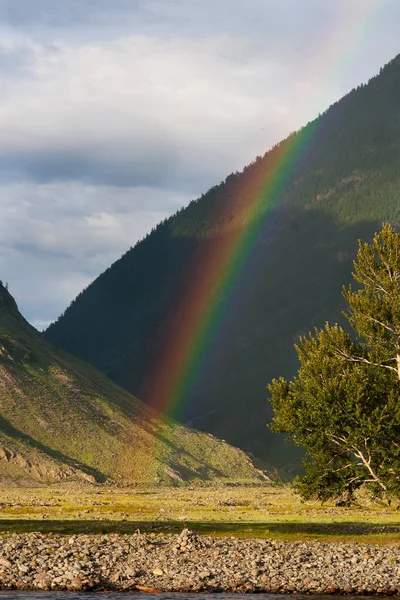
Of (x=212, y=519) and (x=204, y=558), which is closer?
(x=204, y=558)

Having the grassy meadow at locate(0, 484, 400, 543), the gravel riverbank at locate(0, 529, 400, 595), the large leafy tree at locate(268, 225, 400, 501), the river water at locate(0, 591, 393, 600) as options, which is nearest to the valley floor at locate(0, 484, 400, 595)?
the gravel riverbank at locate(0, 529, 400, 595)

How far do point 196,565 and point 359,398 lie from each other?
26.3 meters

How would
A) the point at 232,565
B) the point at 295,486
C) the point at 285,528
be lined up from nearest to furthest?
the point at 232,565 < the point at 285,528 < the point at 295,486

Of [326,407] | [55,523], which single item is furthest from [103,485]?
[326,407]

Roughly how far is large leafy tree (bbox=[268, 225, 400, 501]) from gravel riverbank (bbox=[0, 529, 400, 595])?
1585cm

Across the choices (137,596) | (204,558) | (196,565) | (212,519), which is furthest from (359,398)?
(137,596)

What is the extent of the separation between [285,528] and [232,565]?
71.9 feet

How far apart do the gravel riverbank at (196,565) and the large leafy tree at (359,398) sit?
52.0 feet

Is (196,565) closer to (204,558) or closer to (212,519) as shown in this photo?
(204,558)

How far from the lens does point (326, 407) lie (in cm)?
7056

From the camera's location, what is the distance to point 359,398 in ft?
228

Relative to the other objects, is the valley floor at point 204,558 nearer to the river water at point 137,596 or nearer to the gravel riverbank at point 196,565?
the gravel riverbank at point 196,565

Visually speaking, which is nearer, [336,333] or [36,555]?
[36,555]

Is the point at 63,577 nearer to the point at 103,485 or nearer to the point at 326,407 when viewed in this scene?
the point at 326,407
